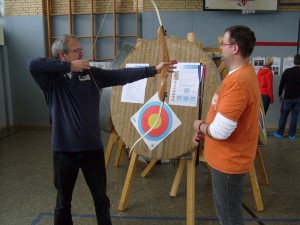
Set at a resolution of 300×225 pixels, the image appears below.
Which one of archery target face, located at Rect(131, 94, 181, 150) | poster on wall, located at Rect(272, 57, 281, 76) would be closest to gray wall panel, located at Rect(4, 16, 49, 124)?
archery target face, located at Rect(131, 94, 181, 150)

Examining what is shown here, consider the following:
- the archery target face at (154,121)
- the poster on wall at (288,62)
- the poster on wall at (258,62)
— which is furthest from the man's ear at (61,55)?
the poster on wall at (288,62)

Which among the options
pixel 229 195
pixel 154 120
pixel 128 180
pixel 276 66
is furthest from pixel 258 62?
pixel 229 195

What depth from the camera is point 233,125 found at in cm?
135

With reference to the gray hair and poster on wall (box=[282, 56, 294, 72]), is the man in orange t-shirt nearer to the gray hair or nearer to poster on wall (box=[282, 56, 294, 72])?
the gray hair

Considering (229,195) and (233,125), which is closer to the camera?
(233,125)

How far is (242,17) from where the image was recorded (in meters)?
5.60

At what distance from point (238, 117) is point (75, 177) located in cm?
106

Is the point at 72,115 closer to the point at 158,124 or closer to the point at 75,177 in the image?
the point at 75,177

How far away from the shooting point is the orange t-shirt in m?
1.34

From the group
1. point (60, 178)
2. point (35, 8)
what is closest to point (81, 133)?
point (60, 178)

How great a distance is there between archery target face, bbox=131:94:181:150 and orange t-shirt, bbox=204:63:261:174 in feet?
2.25

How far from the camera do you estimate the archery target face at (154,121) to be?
220 cm

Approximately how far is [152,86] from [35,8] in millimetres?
4702

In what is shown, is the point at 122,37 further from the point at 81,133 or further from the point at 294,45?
the point at 81,133
